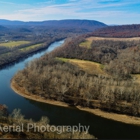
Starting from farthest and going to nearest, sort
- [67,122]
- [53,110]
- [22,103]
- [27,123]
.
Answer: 1. [22,103]
2. [53,110]
3. [67,122]
4. [27,123]

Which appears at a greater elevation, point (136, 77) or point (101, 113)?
point (136, 77)

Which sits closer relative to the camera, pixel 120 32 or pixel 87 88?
pixel 87 88

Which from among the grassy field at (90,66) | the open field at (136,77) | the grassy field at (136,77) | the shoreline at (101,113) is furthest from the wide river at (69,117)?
the grassy field at (90,66)

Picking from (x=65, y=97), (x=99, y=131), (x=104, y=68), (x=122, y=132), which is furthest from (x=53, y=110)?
(x=104, y=68)

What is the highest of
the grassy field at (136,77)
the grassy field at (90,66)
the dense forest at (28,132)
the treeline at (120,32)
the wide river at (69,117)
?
the treeline at (120,32)

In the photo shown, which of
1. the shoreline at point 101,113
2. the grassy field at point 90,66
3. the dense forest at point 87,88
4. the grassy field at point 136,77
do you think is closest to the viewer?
the shoreline at point 101,113

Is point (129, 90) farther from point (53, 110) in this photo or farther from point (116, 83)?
point (53, 110)

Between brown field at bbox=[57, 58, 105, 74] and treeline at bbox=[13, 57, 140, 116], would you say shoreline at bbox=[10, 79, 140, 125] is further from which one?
brown field at bbox=[57, 58, 105, 74]

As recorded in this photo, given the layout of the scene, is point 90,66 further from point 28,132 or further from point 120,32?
point 120,32

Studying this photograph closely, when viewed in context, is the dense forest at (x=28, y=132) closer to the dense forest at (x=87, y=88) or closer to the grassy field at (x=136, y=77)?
the dense forest at (x=87, y=88)

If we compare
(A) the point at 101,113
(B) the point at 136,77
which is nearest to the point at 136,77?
(B) the point at 136,77

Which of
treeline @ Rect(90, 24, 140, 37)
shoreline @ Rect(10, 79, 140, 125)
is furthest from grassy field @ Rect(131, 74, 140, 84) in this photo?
treeline @ Rect(90, 24, 140, 37)
